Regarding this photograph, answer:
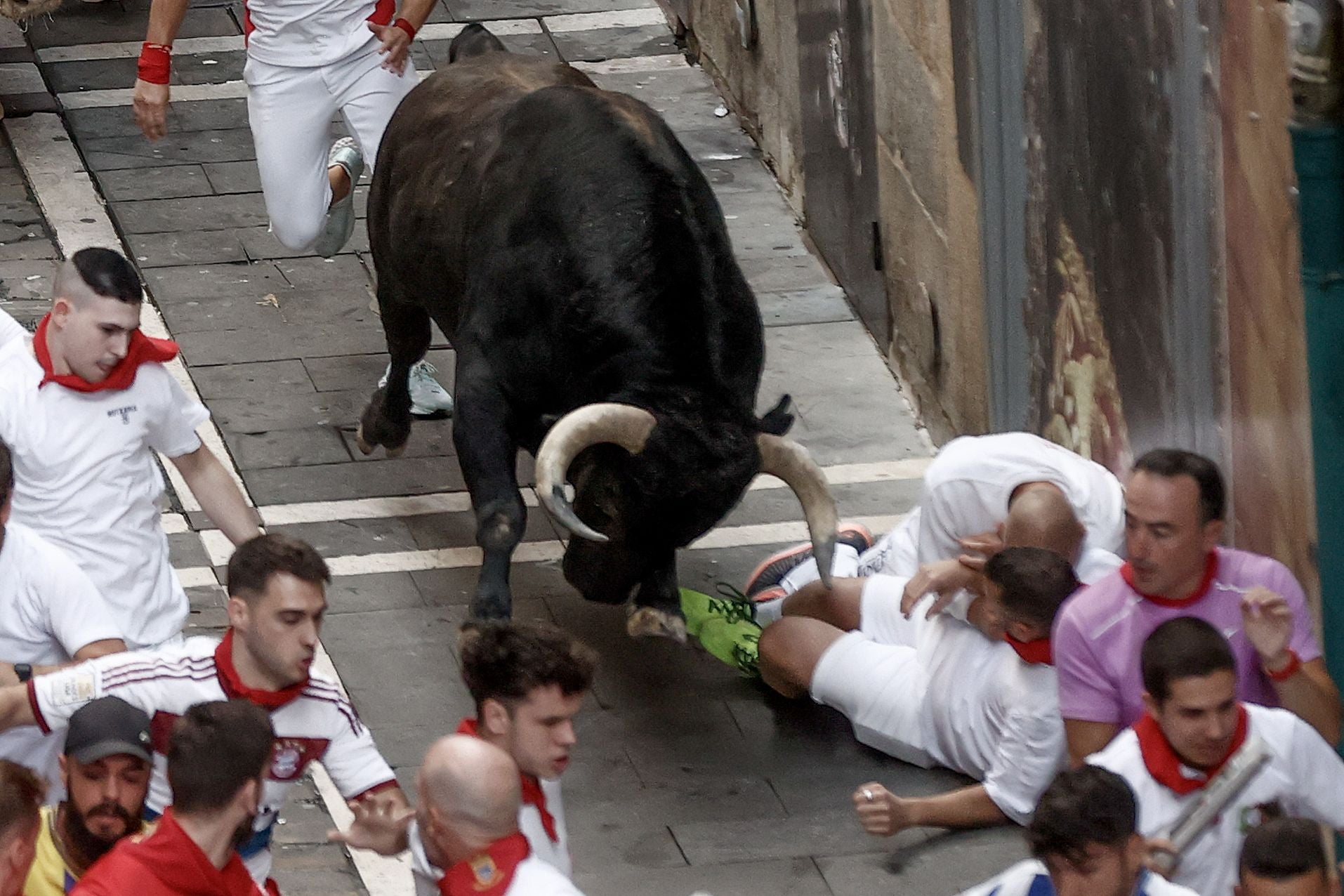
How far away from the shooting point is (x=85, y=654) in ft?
21.3

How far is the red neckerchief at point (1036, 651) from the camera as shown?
7.31 meters

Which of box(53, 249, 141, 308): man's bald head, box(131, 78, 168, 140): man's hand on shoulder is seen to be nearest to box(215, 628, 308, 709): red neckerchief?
box(53, 249, 141, 308): man's bald head

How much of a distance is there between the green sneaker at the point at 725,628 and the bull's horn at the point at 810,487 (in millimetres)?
660

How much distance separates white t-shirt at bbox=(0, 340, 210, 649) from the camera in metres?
7.23

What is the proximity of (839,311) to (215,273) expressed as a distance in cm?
319

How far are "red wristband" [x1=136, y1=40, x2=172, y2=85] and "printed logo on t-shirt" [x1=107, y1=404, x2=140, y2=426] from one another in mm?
3701

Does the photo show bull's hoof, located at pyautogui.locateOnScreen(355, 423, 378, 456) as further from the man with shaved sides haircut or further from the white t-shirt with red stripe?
the man with shaved sides haircut

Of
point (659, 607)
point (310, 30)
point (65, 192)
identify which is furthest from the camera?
point (65, 192)

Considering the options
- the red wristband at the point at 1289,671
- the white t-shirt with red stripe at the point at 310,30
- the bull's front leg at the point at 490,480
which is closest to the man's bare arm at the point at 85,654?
the bull's front leg at the point at 490,480

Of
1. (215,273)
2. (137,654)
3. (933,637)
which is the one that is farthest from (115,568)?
(215,273)

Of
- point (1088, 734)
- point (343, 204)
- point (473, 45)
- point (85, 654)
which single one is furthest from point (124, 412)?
point (343, 204)

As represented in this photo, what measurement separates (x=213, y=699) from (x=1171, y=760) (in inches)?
91.7

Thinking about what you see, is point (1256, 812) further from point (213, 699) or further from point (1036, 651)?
point (213, 699)

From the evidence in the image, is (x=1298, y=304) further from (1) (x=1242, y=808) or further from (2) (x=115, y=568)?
(2) (x=115, y=568)
